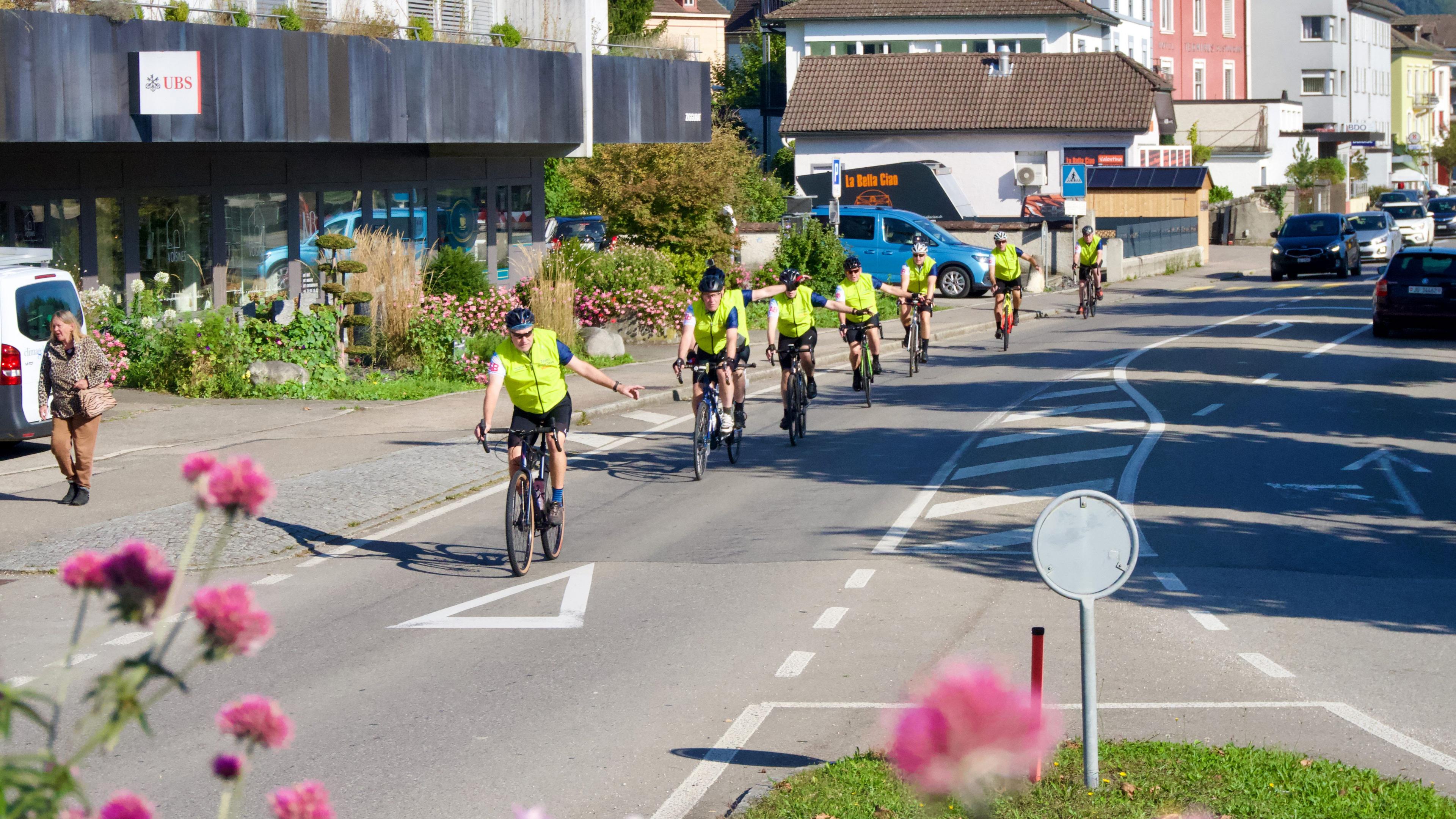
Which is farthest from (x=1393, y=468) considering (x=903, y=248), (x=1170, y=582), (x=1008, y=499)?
(x=903, y=248)

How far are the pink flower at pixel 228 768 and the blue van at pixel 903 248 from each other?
33701mm

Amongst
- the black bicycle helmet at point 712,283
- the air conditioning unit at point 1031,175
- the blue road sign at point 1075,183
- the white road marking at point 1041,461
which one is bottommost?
the white road marking at point 1041,461

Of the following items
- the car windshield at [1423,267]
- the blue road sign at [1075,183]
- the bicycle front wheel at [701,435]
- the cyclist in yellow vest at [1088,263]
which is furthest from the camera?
the blue road sign at [1075,183]

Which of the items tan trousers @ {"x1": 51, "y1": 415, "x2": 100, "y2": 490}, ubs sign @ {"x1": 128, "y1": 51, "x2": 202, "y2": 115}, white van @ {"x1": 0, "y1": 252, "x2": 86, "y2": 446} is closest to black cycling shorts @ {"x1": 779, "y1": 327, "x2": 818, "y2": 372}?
tan trousers @ {"x1": 51, "y1": 415, "x2": 100, "y2": 490}

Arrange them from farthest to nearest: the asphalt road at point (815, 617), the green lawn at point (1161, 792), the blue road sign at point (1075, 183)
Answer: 1. the blue road sign at point (1075, 183)
2. the asphalt road at point (815, 617)
3. the green lawn at point (1161, 792)

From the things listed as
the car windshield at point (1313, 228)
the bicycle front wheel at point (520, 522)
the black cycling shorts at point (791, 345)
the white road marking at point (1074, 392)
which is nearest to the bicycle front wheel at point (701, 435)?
the black cycling shorts at point (791, 345)

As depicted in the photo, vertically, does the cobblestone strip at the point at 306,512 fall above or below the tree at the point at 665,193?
below

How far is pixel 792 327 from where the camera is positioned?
54.1 ft

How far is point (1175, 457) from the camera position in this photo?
50.1 feet

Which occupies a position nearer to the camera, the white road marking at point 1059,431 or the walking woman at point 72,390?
the walking woman at point 72,390

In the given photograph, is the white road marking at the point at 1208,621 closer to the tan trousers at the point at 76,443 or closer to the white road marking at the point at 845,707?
the white road marking at the point at 845,707

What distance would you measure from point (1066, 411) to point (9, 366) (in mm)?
11354

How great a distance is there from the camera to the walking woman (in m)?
12.7

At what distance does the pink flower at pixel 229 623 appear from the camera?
184 centimetres
